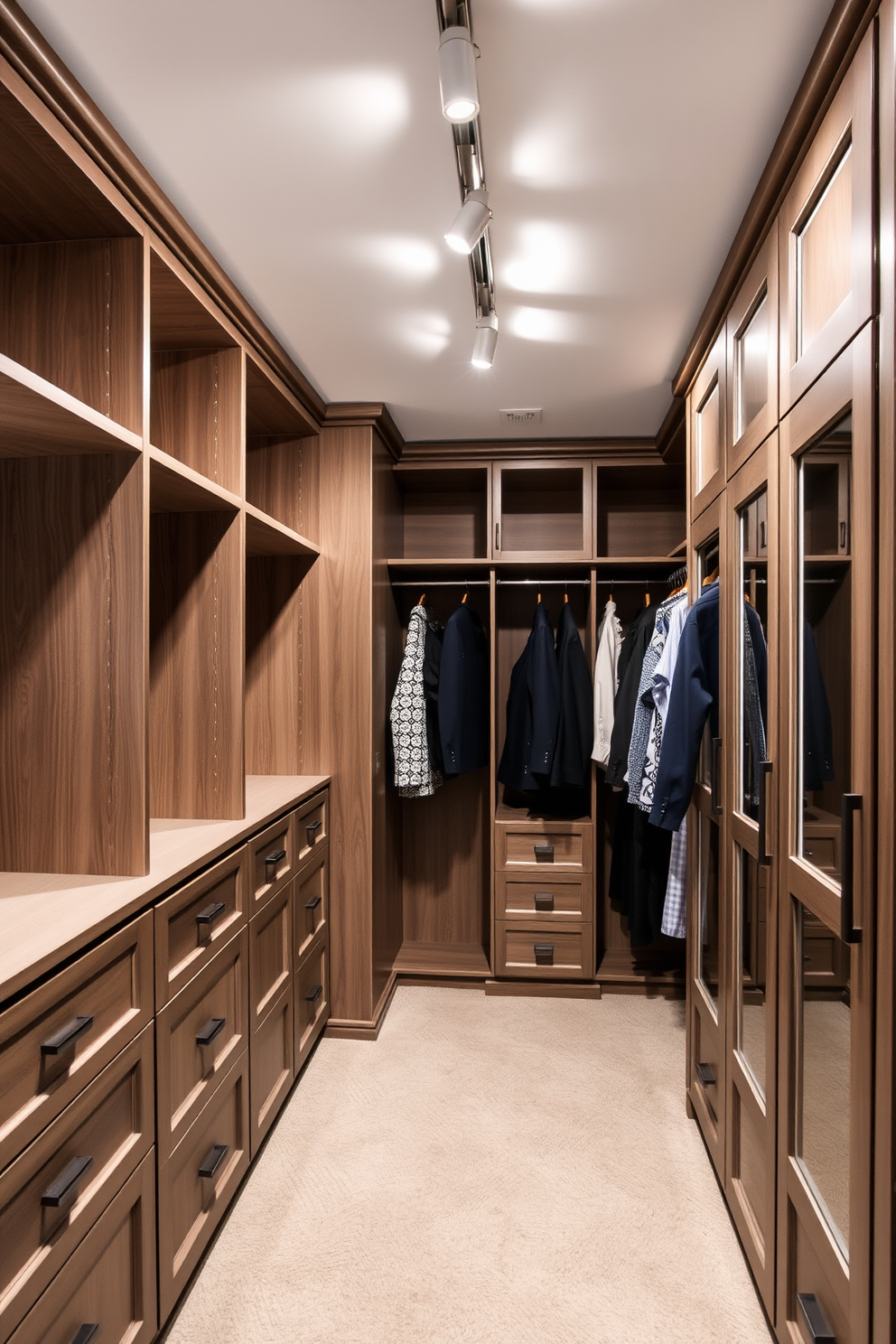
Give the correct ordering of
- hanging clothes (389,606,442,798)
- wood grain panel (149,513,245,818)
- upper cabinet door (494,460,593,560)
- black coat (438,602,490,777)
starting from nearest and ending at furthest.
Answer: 1. wood grain panel (149,513,245,818)
2. hanging clothes (389,606,442,798)
3. black coat (438,602,490,777)
4. upper cabinet door (494,460,593,560)

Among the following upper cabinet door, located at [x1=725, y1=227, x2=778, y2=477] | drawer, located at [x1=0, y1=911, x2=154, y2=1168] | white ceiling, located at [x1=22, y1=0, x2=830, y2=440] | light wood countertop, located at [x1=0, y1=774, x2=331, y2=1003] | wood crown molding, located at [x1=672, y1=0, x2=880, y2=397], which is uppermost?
white ceiling, located at [x1=22, y1=0, x2=830, y2=440]

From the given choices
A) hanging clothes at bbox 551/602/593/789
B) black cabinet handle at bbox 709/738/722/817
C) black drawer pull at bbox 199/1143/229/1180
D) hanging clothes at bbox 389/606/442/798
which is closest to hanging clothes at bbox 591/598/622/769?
hanging clothes at bbox 551/602/593/789

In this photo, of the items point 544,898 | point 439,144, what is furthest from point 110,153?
point 544,898

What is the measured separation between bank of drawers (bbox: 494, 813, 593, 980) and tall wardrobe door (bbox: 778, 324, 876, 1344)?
1781mm

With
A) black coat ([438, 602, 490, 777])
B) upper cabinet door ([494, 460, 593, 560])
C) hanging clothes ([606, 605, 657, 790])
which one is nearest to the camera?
hanging clothes ([606, 605, 657, 790])

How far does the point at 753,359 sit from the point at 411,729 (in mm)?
1947

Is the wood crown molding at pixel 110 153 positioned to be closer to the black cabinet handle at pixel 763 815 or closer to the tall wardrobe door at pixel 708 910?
the tall wardrobe door at pixel 708 910

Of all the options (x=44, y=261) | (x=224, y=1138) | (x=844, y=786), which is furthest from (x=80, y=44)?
(x=224, y=1138)

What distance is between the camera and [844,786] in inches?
45.6

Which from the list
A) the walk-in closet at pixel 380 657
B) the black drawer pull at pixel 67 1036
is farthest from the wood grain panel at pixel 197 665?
the black drawer pull at pixel 67 1036

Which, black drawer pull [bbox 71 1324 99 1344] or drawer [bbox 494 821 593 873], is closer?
black drawer pull [bbox 71 1324 99 1344]

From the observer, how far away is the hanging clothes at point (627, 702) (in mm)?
2959

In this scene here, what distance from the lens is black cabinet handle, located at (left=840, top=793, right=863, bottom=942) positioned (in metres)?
1.08

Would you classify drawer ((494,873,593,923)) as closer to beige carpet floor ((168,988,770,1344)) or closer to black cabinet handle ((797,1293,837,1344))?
beige carpet floor ((168,988,770,1344))
